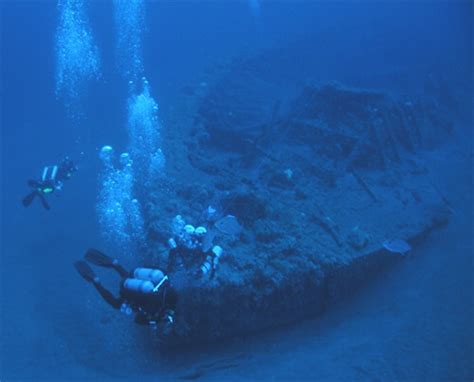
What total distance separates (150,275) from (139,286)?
0.66 ft

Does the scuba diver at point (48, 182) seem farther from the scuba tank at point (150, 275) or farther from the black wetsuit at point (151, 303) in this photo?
the black wetsuit at point (151, 303)

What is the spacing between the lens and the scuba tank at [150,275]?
442cm

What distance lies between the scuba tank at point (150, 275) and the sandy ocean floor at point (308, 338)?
6.51 ft

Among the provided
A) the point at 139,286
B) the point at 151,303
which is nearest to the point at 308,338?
the point at 151,303

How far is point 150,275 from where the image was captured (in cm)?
448

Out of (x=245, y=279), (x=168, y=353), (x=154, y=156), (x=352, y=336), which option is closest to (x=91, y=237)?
(x=154, y=156)

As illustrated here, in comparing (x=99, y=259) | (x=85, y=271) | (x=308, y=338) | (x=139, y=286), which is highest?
(x=99, y=259)

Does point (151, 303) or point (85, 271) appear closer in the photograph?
point (151, 303)

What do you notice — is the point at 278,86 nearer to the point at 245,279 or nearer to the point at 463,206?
the point at 463,206

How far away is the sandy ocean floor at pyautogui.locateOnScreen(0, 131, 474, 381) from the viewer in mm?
5309

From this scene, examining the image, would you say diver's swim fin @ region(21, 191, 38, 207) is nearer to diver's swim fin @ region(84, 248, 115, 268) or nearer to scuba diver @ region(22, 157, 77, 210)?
scuba diver @ region(22, 157, 77, 210)

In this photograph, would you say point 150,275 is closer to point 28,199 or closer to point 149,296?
point 149,296

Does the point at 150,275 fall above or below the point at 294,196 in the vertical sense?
below

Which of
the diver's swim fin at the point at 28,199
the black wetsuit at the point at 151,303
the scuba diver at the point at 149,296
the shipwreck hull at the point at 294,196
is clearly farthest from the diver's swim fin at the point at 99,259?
the diver's swim fin at the point at 28,199
